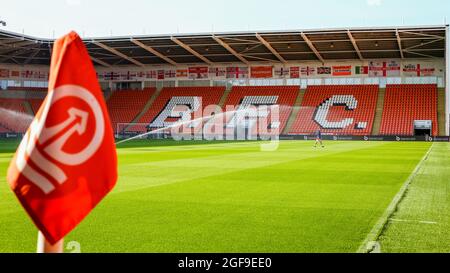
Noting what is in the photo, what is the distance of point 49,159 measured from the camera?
96.3 inches

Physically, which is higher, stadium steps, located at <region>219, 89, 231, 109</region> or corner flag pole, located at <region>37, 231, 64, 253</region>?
stadium steps, located at <region>219, 89, 231, 109</region>

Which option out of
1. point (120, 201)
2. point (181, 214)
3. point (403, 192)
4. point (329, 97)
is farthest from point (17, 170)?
point (329, 97)

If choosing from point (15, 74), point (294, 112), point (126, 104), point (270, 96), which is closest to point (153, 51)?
point (126, 104)

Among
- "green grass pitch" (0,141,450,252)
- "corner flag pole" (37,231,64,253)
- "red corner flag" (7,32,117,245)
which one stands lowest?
"green grass pitch" (0,141,450,252)

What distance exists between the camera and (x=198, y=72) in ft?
221

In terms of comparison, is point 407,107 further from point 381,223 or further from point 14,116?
point 381,223

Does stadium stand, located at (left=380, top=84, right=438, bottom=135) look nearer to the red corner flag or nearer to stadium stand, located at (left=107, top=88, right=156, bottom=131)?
stadium stand, located at (left=107, top=88, right=156, bottom=131)

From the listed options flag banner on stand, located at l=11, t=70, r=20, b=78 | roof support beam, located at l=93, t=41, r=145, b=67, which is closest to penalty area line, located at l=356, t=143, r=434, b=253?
roof support beam, located at l=93, t=41, r=145, b=67

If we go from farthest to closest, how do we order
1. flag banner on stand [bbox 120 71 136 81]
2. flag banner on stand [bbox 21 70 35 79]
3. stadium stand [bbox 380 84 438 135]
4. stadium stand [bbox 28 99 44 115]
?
flag banner on stand [bbox 120 71 136 81]
flag banner on stand [bbox 21 70 35 79]
stadium stand [bbox 28 99 44 115]
stadium stand [bbox 380 84 438 135]

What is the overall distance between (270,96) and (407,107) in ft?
51.1

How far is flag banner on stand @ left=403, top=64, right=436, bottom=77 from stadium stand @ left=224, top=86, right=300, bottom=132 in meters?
12.7

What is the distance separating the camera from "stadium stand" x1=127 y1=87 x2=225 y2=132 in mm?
62906

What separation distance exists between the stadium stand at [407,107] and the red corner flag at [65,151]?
2180 inches

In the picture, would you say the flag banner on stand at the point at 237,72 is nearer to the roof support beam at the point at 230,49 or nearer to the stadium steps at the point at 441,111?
the roof support beam at the point at 230,49
